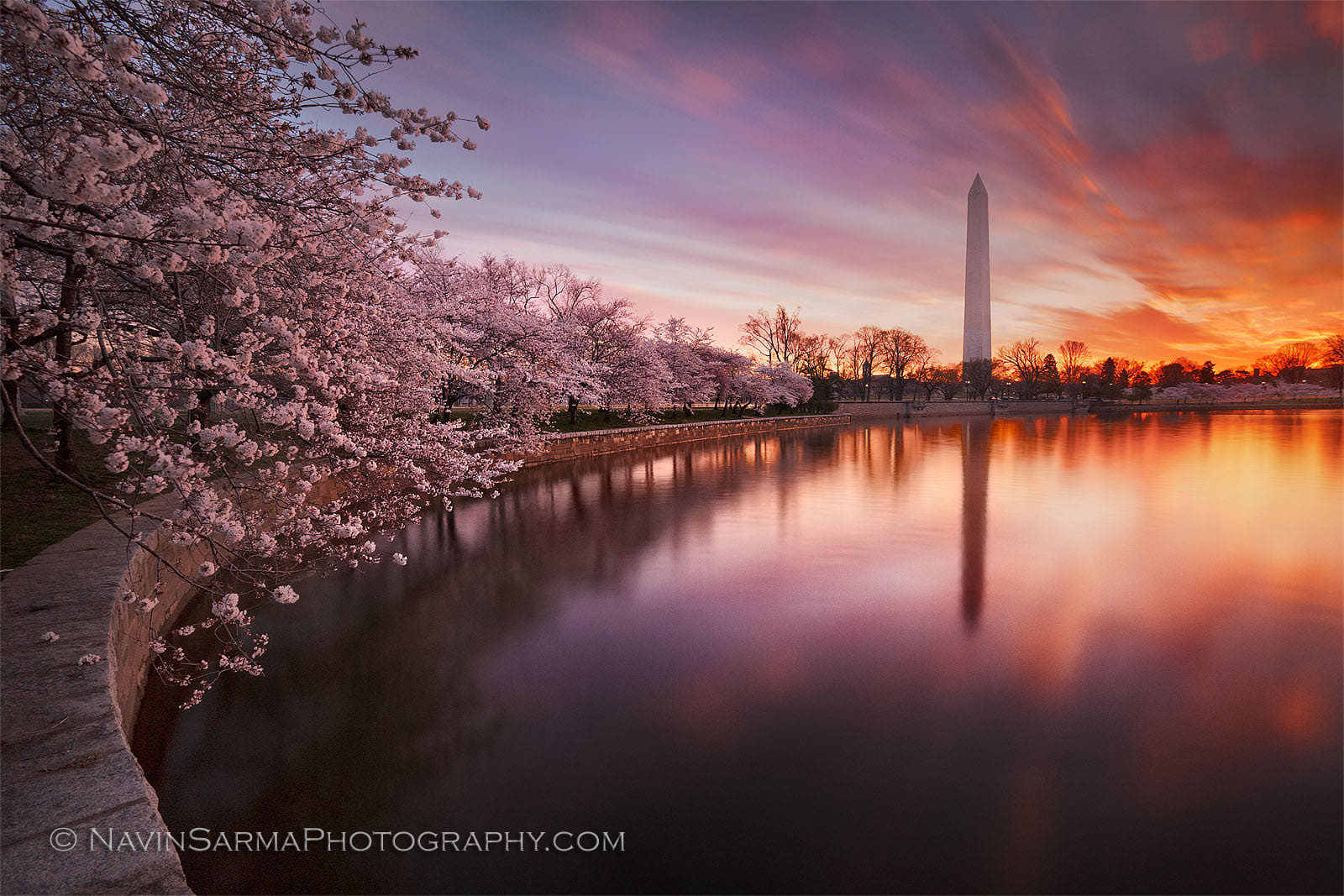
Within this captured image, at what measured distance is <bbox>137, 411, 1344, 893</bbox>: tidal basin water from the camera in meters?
4.98

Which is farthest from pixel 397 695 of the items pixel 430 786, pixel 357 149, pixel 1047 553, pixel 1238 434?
pixel 1238 434

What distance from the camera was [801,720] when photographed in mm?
6840

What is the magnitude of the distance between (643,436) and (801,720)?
33.5 metres

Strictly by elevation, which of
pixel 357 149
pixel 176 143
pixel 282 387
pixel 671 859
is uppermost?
pixel 357 149

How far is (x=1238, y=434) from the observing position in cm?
4522

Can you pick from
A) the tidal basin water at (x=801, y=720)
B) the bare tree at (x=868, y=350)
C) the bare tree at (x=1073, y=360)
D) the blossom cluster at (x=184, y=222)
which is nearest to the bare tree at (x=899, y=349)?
the bare tree at (x=868, y=350)

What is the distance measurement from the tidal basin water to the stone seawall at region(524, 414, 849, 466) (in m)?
16.6

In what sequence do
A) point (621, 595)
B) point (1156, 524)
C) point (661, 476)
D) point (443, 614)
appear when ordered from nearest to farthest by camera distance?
1. point (443, 614)
2. point (621, 595)
3. point (1156, 524)
4. point (661, 476)

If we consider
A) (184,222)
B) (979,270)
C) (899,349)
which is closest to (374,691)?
(184,222)

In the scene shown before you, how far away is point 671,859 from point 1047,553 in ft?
39.5

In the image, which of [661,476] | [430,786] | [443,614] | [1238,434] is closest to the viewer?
[430,786]

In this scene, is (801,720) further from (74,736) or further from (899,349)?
(899,349)

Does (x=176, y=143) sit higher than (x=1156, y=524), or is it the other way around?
(x=176, y=143)

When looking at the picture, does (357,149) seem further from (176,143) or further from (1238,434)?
(1238,434)
